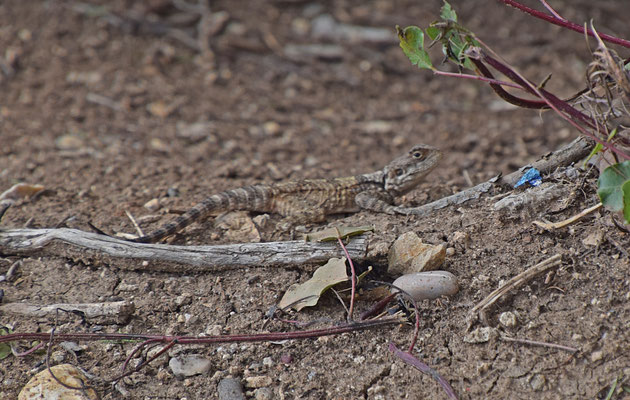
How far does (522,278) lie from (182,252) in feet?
7.11

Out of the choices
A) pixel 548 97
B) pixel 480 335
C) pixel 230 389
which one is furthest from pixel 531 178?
pixel 230 389

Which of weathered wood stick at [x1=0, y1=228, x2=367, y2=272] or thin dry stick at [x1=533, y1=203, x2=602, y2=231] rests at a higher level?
thin dry stick at [x1=533, y1=203, x2=602, y2=231]

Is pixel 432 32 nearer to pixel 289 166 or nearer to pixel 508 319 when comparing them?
pixel 508 319

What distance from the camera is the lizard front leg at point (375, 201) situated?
5.02 metres

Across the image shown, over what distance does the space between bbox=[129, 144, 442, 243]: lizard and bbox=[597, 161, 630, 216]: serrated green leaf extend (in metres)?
2.08

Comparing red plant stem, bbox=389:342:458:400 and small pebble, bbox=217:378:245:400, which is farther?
small pebble, bbox=217:378:245:400

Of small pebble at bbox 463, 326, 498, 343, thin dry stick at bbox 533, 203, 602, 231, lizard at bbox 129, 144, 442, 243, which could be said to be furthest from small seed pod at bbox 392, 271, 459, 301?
lizard at bbox 129, 144, 442, 243

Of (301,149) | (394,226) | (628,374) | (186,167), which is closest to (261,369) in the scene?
(394,226)

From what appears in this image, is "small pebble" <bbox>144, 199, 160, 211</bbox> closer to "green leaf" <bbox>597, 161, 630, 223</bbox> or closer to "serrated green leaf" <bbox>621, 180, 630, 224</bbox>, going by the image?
"green leaf" <bbox>597, 161, 630, 223</bbox>

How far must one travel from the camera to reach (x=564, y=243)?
367 cm

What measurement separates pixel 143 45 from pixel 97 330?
20.5ft

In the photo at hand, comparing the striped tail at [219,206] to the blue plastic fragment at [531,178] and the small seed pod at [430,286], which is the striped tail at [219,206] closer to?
the small seed pod at [430,286]

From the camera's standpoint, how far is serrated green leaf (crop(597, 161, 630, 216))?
3.04 m

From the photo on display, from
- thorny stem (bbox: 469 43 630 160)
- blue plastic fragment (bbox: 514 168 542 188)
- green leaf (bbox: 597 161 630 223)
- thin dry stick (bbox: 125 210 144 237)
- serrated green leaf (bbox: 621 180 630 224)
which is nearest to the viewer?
serrated green leaf (bbox: 621 180 630 224)
